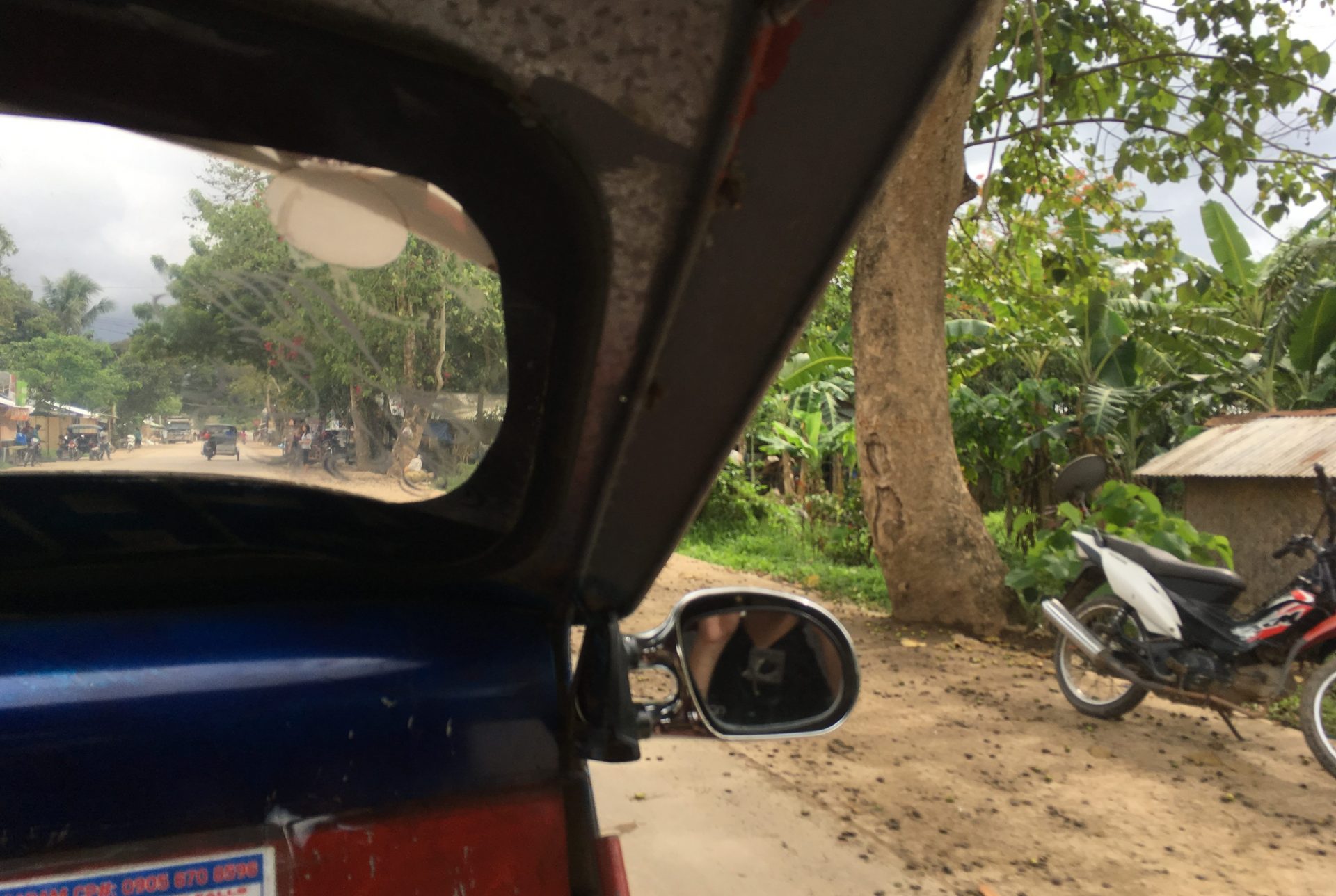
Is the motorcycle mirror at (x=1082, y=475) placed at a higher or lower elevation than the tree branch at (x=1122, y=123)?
lower

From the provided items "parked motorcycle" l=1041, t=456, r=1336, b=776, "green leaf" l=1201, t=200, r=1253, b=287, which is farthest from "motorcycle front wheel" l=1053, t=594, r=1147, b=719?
"green leaf" l=1201, t=200, r=1253, b=287

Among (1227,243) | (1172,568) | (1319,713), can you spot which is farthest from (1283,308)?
(1319,713)

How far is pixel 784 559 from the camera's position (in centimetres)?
988

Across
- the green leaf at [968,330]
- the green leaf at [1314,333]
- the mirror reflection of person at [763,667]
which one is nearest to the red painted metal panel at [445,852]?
the mirror reflection of person at [763,667]

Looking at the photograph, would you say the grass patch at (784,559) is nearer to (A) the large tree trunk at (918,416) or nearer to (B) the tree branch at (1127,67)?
(A) the large tree trunk at (918,416)

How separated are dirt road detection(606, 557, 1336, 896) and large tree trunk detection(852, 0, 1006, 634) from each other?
124cm

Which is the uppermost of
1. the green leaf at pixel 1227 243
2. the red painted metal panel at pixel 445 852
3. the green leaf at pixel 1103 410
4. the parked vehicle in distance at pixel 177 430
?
the green leaf at pixel 1227 243

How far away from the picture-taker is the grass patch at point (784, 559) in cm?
797

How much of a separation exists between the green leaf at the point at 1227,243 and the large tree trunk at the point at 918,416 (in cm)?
453

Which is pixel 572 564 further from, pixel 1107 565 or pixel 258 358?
pixel 1107 565

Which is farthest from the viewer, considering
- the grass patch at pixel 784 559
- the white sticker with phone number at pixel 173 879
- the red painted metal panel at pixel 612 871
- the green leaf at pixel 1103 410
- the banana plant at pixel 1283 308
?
the grass patch at pixel 784 559

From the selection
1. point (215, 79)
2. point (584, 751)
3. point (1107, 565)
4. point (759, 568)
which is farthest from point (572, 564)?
point (759, 568)

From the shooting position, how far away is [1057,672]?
4.86 m

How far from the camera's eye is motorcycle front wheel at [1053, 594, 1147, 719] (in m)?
4.57
